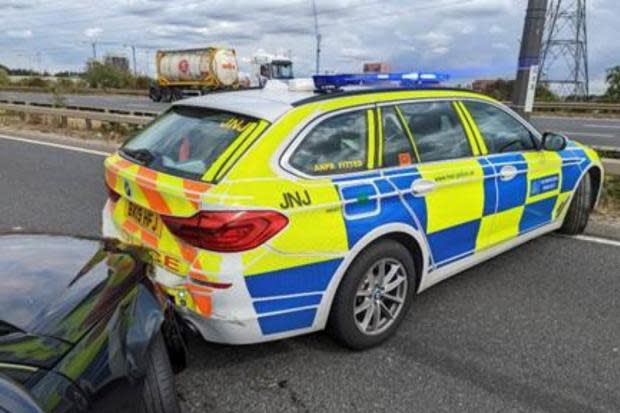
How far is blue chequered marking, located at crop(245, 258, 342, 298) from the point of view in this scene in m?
2.82

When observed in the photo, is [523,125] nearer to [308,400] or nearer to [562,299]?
[562,299]

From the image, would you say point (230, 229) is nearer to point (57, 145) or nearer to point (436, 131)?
point (436, 131)

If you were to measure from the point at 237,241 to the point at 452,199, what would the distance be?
157 cm

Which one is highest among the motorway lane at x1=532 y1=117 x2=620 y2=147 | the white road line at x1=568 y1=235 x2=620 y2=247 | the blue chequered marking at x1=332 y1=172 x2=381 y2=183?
the blue chequered marking at x1=332 y1=172 x2=381 y2=183

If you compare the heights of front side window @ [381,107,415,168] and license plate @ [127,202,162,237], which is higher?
front side window @ [381,107,415,168]

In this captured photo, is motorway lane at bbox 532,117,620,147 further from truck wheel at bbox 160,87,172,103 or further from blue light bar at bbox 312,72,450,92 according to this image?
truck wheel at bbox 160,87,172,103

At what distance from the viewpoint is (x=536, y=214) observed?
4.54 metres

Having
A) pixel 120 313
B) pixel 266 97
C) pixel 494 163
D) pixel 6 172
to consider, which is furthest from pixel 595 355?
pixel 6 172

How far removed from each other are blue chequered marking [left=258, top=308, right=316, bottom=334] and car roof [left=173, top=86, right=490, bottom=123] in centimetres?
104

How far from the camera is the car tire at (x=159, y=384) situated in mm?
2148

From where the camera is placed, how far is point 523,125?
445 centimetres

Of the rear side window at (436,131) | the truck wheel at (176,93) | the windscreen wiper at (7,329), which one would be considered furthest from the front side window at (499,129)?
the truck wheel at (176,93)

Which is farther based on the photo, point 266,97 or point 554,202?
point 554,202

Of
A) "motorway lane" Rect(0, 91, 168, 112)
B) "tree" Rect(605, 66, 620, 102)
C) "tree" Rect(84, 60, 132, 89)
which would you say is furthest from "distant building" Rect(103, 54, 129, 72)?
"tree" Rect(605, 66, 620, 102)
